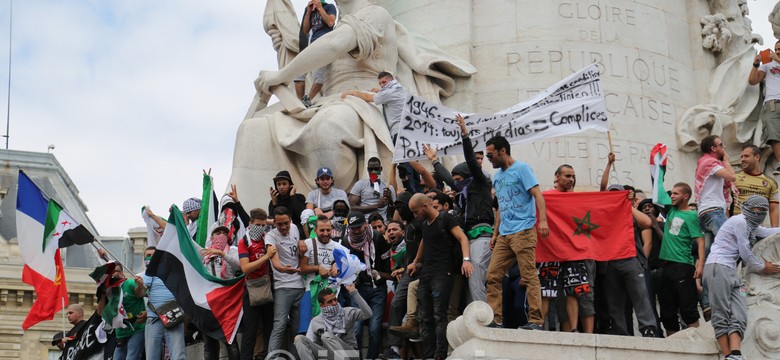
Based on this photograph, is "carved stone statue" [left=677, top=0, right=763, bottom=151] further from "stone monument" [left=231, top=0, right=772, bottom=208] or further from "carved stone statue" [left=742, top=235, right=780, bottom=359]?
"carved stone statue" [left=742, top=235, right=780, bottom=359]

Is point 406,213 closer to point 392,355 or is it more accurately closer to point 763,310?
point 392,355

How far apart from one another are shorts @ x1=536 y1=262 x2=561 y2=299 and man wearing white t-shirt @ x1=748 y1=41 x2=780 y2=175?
18.6 ft

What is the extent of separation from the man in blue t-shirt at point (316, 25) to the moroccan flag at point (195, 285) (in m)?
4.82

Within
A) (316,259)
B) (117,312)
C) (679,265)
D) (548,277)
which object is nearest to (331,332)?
(316,259)

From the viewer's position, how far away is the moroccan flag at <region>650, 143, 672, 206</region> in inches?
671

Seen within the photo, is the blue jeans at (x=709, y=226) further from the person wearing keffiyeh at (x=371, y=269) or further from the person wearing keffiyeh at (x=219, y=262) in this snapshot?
the person wearing keffiyeh at (x=219, y=262)

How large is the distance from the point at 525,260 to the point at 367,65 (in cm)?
696

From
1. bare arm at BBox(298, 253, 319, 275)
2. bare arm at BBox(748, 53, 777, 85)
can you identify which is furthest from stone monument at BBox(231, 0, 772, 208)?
bare arm at BBox(298, 253, 319, 275)

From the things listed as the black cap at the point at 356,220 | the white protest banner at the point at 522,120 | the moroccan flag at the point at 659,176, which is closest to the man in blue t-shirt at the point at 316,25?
the white protest banner at the point at 522,120

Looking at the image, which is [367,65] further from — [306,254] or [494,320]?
[494,320]

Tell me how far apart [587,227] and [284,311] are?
3.26 m

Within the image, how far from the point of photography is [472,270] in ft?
49.5

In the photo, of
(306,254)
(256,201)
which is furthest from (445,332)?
(256,201)

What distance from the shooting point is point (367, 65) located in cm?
2097
